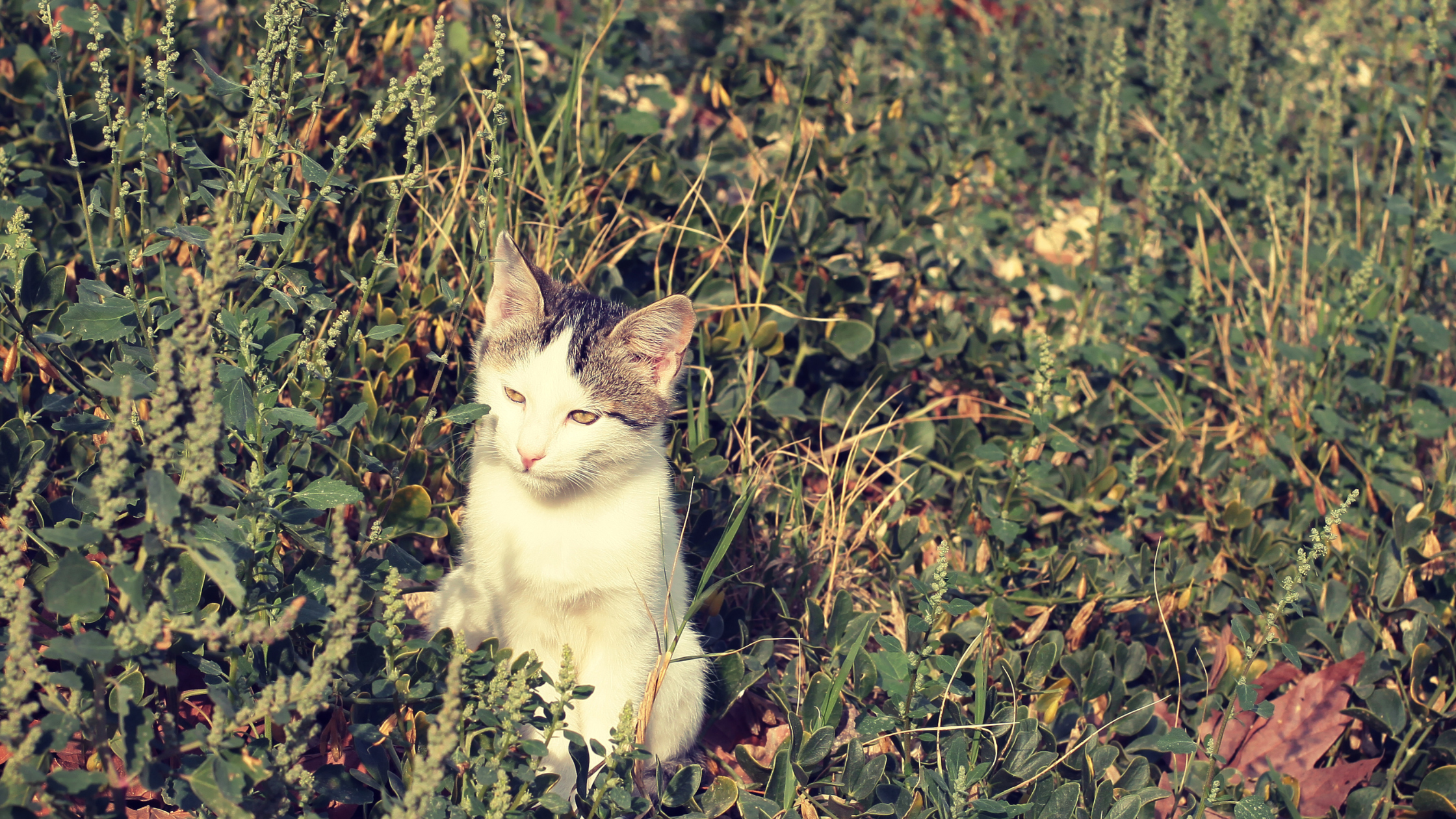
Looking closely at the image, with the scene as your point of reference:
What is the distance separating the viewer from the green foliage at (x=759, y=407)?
1.95m

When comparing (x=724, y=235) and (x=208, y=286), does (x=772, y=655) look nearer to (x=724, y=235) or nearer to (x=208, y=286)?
(x=724, y=235)

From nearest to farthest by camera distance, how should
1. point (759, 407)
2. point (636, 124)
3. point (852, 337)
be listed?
point (759, 407)
point (852, 337)
point (636, 124)

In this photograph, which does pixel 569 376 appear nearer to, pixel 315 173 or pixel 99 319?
pixel 315 173

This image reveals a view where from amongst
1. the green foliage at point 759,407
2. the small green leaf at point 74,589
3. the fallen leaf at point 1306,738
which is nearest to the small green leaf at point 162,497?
the green foliage at point 759,407

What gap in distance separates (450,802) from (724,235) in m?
2.29

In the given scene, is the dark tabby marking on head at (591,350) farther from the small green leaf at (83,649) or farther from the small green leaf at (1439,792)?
the small green leaf at (1439,792)

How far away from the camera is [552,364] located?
257 cm

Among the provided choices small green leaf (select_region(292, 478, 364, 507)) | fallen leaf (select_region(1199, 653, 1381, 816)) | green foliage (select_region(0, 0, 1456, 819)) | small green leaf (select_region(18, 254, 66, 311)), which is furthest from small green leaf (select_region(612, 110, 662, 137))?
fallen leaf (select_region(1199, 653, 1381, 816))

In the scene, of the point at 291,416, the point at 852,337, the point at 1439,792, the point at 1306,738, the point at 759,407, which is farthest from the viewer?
the point at 852,337

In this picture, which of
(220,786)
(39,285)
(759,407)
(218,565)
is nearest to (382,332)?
(218,565)

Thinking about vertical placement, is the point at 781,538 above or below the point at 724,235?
below

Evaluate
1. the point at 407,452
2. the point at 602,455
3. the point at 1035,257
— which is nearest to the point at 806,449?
the point at 602,455

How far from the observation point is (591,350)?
2617 millimetres

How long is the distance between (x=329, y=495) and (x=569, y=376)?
2.50 ft
